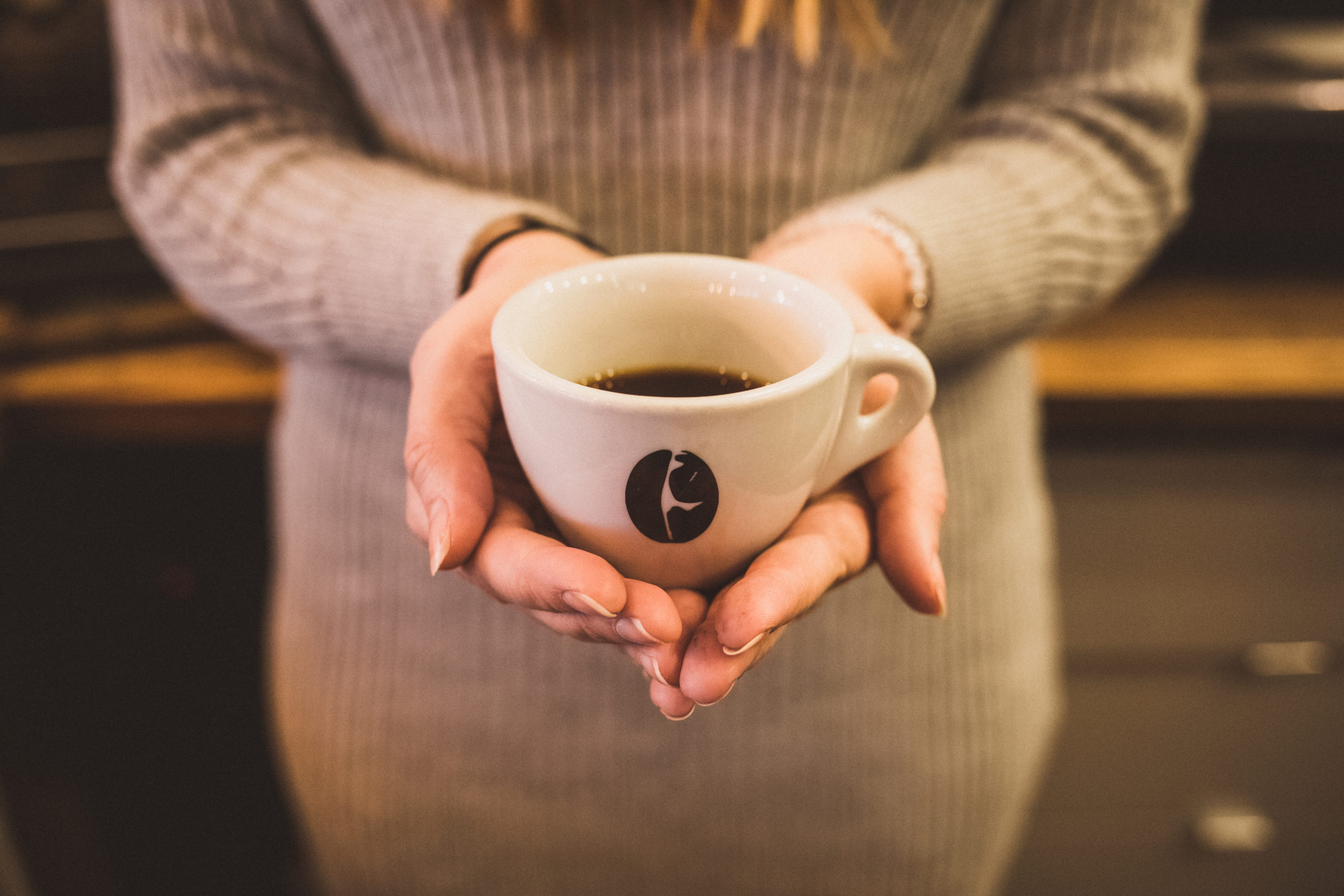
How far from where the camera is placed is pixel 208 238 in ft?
2.00

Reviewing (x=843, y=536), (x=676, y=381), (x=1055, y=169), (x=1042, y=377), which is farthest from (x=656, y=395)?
(x=1042, y=377)

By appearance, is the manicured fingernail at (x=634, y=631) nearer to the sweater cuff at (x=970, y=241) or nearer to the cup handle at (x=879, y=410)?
the cup handle at (x=879, y=410)

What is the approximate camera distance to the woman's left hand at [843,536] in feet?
1.18

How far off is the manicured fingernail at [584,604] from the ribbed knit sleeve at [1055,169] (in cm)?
30

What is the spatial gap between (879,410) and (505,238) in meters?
0.24

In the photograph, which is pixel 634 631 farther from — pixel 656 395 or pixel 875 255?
pixel 875 255

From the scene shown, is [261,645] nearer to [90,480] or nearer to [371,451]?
[90,480]

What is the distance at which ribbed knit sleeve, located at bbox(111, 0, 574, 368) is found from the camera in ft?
1.80

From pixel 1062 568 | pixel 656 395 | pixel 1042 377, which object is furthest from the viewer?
pixel 1062 568

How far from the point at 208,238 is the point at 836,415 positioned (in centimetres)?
47

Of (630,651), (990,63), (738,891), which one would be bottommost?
(738,891)

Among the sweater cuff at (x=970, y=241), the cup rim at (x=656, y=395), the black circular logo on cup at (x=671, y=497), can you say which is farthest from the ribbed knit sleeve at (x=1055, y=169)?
the black circular logo on cup at (x=671, y=497)

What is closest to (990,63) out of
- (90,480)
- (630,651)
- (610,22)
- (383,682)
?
(610,22)

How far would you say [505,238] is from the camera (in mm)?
511
